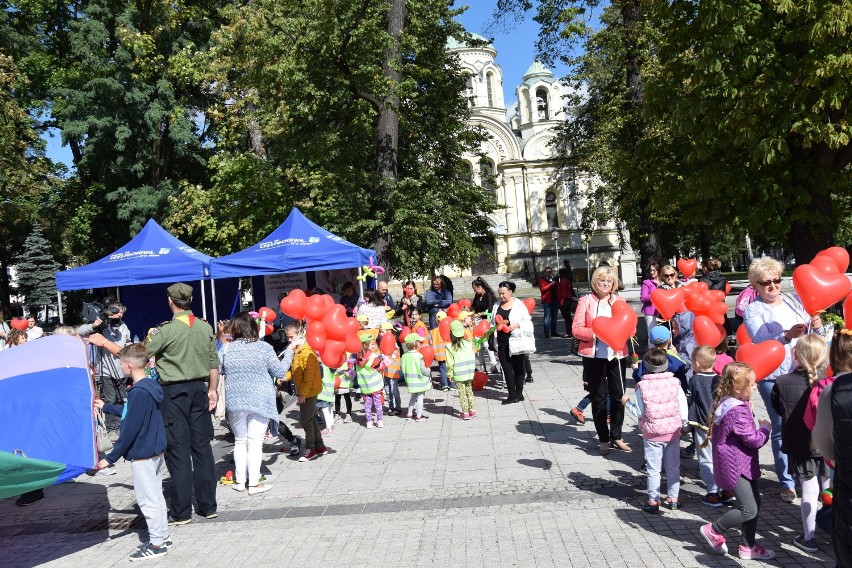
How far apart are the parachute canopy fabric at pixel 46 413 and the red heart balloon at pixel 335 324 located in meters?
2.60

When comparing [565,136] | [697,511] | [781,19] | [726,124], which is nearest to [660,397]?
[697,511]

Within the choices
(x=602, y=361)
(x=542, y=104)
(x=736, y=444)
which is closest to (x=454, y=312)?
(x=602, y=361)

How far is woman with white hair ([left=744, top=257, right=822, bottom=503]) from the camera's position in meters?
5.90

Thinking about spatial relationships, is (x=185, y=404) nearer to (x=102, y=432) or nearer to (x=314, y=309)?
(x=314, y=309)

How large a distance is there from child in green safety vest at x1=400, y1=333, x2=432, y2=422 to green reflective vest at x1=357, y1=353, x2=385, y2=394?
1.20 ft

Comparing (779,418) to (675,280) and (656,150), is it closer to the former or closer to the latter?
(675,280)

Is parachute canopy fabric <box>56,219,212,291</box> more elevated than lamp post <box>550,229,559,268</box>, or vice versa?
lamp post <box>550,229,559,268</box>

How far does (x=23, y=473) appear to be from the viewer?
16.2ft

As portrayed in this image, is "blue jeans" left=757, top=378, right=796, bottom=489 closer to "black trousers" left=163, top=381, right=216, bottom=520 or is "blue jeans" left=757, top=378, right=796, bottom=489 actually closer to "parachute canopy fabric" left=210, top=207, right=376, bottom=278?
"black trousers" left=163, top=381, right=216, bottom=520

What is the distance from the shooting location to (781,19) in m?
10.5

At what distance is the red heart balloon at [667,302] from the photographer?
7617 mm

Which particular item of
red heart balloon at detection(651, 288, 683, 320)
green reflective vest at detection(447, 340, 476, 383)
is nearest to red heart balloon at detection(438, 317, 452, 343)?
green reflective vest at detection(447, 340, 476, 383)

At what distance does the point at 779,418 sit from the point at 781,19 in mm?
7153

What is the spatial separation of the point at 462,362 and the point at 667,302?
2.90 meters
